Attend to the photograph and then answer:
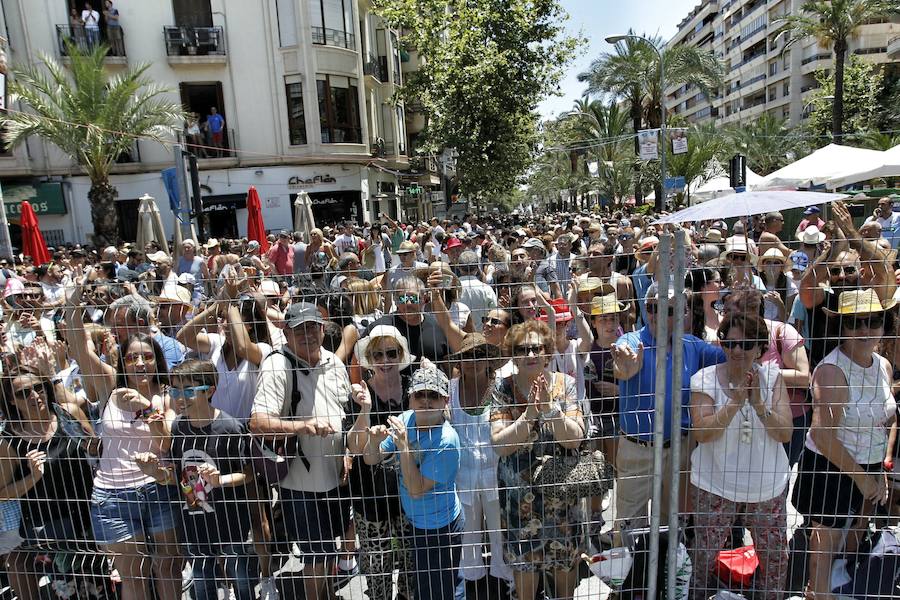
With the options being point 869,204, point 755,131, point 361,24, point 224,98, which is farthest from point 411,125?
point 869,204

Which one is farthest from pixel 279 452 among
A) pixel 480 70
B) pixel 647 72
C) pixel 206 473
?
pixel 647 72

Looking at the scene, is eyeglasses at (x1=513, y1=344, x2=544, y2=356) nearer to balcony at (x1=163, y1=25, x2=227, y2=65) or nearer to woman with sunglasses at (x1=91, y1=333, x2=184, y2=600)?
woman with sunglasses at (x1=91, y1=333, x2=184, y2=600)

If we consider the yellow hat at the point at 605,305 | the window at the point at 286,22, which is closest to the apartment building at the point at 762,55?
the window at the point at 286,22

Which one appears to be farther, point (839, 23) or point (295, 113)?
point (839, 23)

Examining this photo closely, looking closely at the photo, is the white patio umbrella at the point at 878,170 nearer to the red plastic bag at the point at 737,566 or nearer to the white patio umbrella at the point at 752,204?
the white patio umbrella at the point at 752,204

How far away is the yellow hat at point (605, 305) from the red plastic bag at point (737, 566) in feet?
4.43

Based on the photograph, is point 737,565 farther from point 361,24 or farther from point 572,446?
point 361,24

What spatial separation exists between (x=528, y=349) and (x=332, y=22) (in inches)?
914

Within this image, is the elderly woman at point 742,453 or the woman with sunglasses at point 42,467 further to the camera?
the woman with sunglasses at point 42,467

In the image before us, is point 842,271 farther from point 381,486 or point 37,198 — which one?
point 37,198

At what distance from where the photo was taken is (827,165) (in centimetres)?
1290

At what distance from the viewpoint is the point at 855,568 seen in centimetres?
312

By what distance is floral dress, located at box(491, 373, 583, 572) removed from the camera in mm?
2938

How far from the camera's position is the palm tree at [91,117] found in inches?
705
